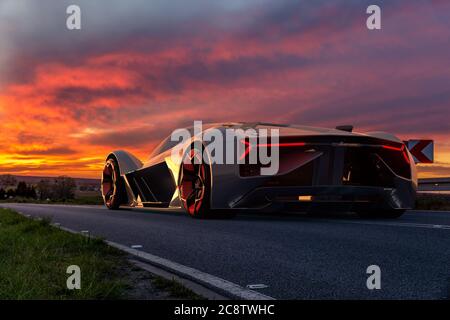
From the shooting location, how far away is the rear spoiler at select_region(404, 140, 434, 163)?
12130mm

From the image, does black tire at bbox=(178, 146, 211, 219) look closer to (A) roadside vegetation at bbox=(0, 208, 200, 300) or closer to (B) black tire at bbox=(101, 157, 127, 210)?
(A) roadside vegetation at bbox=(0, 208, 200, 300)

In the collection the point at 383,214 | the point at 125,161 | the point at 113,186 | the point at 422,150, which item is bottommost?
the point at 383,214

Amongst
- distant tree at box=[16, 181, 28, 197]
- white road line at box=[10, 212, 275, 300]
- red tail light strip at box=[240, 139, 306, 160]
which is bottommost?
distant tree at box=[16, 181, 28, 197]

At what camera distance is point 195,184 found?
320 inches

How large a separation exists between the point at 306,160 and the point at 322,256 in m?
2.85

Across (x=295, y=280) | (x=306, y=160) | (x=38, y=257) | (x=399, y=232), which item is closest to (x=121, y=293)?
(x=295, y=280)

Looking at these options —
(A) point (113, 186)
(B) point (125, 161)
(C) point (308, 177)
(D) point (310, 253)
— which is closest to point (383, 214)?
(C) point (308, 177)

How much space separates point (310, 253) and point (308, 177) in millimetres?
2789

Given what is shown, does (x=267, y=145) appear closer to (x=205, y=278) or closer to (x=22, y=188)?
(x=205, y=278)

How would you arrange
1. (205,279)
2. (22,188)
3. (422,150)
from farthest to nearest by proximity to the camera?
(22,188)
(422,150)
(205,279)

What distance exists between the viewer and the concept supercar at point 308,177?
7215mm

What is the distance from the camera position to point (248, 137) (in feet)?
23.7

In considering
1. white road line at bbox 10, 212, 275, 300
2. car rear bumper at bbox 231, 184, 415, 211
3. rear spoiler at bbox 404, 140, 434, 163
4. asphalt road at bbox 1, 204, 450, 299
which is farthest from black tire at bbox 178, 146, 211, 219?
rear spoiler at bbox 404, 140, 434, 163
